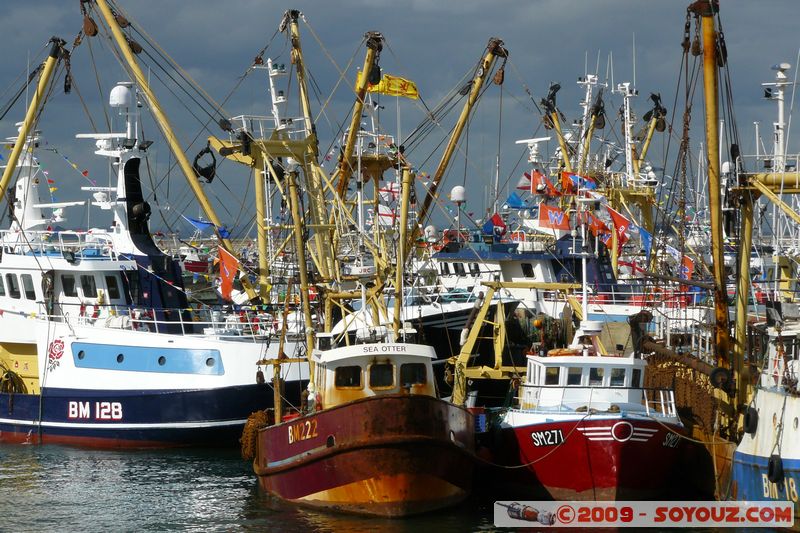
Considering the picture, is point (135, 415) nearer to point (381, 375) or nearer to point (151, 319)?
point (151, 319)

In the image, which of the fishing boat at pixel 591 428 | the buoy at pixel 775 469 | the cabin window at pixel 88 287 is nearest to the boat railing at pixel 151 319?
the cabin window at pixel 88 287

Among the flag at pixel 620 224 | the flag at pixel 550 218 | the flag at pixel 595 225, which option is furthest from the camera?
the flag at pixel 550 218

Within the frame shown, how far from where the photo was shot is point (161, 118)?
41438 millimetres

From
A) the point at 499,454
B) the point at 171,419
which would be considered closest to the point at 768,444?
the point at 499,454

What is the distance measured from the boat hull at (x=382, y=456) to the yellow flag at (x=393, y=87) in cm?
1884

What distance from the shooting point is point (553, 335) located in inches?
1511

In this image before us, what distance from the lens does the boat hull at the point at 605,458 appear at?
25906 millimetres

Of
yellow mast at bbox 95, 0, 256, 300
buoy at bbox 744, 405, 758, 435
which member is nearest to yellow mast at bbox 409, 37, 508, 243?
yellow mast at bbox 95, 0, 256, 300

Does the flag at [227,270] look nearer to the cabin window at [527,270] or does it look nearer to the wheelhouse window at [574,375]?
the wheelhouse window at [574,375]

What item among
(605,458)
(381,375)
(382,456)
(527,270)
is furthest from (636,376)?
(527,270)

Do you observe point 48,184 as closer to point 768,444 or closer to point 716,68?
point 716,68

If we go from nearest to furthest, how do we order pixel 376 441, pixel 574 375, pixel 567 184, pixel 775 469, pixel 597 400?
pixel 775 469, pixel 376 441, pixel 597 400, pixel 574 375, pixel 567 184

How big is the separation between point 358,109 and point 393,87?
1469 mm

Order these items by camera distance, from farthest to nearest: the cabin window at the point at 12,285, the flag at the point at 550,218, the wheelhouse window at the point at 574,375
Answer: the flag at the point at 550,218, the cabin window at the point at 12,285, the wheelhouse window at the point at 574,375
